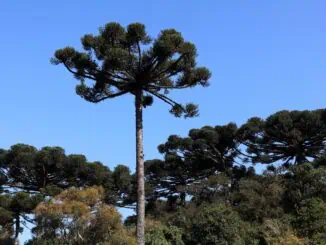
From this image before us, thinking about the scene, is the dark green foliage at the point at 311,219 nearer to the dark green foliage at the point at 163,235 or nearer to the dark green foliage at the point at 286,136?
the dark green foliage at the point at 163,235

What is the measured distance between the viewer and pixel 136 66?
16391mm

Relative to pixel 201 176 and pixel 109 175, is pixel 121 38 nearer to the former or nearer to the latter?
pixel 109 175

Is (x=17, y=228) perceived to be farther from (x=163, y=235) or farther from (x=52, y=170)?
(x=163, y=235)

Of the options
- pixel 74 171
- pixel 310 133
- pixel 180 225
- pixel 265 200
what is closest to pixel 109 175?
pixel 74 171

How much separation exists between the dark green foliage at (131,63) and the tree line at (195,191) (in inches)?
267

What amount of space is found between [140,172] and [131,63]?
3.24 m

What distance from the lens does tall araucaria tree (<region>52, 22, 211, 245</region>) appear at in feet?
52.5

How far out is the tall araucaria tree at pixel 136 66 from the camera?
1602cm

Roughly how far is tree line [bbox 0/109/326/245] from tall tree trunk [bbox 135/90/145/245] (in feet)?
18.1

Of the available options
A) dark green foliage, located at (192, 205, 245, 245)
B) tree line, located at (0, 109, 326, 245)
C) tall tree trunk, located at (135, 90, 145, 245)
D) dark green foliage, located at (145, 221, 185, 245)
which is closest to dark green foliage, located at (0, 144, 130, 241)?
tree line, located at (0, 109, 326, 245)

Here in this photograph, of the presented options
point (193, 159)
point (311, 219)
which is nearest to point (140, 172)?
point (311, 219)

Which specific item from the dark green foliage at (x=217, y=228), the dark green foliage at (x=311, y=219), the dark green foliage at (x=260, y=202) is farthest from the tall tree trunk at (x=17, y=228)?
the dark green foliage at (x=311, y=219)

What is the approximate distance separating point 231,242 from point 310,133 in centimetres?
1417

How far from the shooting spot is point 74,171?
31234mm
